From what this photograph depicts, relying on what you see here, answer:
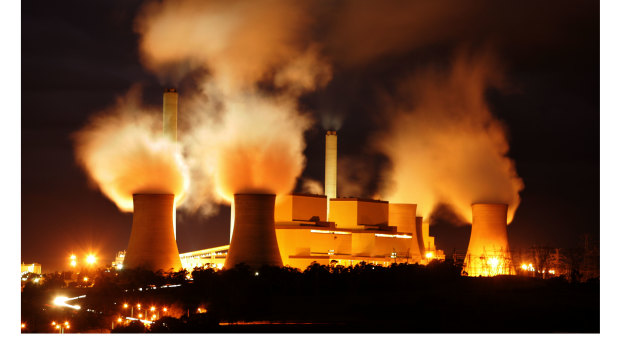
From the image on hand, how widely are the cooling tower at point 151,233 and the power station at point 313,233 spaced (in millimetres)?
40

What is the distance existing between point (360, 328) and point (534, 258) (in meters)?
28.3

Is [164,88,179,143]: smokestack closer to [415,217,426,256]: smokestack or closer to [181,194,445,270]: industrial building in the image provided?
[181,194,445,270]: industrial building

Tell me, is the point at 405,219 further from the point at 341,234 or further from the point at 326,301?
the point at 326,301

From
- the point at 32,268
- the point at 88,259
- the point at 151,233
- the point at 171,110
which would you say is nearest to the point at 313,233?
the point at 171,110

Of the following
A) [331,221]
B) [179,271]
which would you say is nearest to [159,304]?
[179,271]

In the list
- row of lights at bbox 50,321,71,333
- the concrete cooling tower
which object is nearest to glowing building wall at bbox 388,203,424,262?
the concrete cooling tower

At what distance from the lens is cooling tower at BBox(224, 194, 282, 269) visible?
36.8m

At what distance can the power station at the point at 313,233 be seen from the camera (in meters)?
36.7

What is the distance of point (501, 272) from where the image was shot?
153ft

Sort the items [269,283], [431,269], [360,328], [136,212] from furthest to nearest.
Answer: [431,269] < [136,212] < [269,283] < [360,328]

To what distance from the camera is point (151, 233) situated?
3634cm

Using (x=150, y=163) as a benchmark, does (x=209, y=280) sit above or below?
below

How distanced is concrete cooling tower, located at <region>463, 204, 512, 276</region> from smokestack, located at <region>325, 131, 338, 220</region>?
29.2ft
